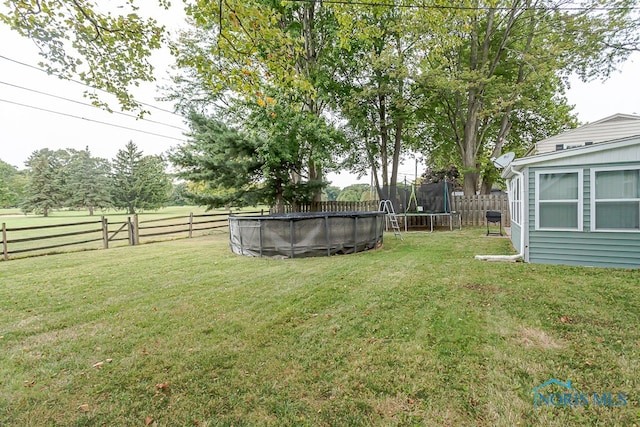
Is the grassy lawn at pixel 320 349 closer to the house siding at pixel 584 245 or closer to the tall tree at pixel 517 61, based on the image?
the house siding at pixel 584 245

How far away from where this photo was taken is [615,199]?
5.19 m

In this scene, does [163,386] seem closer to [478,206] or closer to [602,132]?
[478,206]

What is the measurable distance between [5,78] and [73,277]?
9.89 m

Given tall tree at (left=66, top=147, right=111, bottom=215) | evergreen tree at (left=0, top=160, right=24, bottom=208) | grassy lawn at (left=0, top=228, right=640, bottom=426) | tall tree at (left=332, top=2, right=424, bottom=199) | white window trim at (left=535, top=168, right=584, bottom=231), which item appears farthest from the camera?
tall tree at (left=66, top=147, right=111, bottom=215)

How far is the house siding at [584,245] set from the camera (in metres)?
5.18

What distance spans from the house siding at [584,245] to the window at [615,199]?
3.7 inches

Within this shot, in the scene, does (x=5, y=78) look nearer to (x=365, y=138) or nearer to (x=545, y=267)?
(x=365, y=138)

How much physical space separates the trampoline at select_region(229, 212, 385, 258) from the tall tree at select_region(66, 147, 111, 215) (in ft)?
115

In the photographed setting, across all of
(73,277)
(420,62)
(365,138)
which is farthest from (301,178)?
(73,277)

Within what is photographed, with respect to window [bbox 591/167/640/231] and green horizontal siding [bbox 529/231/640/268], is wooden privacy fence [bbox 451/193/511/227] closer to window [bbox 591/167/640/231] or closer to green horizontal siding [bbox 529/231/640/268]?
green horizontal siding [bbox 529/231/640/268]

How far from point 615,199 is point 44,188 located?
146ft

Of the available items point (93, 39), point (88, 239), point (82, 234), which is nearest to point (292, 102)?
point (93, 39)

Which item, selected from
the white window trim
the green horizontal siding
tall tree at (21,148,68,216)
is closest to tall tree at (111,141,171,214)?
tall tree at (21,148,68,216)

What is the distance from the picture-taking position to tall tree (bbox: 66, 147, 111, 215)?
33.0 meters
